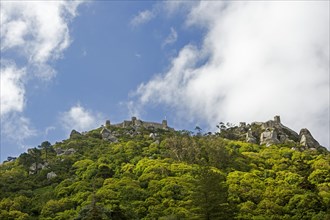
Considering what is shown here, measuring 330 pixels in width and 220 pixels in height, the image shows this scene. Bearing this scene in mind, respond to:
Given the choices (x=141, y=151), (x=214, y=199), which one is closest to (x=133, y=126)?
(x=141, y=151)

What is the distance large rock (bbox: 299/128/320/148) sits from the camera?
104938 mm

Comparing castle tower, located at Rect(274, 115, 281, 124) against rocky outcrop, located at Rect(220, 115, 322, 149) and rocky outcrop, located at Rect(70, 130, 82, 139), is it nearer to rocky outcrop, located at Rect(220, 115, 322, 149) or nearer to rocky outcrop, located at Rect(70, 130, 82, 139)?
rocky outcrop, located at Rect(220, 115, 322, 149)

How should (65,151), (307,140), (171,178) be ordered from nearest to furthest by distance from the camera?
(171,178)
(65,151)
(307,140)

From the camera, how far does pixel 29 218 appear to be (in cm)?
6216

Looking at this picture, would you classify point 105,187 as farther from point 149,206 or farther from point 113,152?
point 113,152

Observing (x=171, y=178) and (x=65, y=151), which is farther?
(x=65, y=151)

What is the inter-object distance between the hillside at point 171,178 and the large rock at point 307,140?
0.27 m

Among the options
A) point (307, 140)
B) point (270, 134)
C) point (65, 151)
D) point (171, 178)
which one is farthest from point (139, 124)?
point (171, 178)

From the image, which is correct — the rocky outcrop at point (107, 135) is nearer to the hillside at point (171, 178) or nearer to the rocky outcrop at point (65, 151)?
the hillside at point (171, 178)

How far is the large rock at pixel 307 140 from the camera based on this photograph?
10494cm

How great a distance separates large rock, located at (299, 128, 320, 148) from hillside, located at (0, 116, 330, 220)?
274 mm

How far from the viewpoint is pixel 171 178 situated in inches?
2891

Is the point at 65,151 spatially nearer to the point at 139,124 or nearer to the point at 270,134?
the point at 139,124

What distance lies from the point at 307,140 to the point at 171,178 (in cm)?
4357
